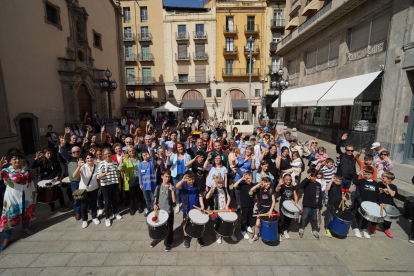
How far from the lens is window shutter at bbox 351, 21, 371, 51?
11.4 meters

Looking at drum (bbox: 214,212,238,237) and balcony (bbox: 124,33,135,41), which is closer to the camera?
drum (bbox: 214,212,238,237)

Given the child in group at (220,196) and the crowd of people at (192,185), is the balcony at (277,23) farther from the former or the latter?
the child in group at (220,196)

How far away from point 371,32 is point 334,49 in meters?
3.07

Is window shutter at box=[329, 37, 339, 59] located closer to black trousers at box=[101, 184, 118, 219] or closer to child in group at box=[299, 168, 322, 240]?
child in group at box=[299, 168, 322, 240]

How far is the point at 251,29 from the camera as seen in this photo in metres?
28.4

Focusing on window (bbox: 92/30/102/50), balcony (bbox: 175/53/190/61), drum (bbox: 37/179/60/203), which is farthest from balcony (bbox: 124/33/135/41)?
drum (bbox: 37/179/60/203)

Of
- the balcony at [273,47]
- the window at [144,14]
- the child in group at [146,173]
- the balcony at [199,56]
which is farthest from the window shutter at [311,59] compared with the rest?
the window at [144,14]

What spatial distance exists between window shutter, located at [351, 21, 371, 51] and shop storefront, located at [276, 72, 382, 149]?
2019 mm

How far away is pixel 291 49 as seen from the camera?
2012 cm

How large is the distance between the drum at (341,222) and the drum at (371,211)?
10.4 inches

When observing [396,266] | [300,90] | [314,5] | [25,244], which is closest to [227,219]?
[396,266]

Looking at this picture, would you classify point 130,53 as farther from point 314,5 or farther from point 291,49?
point 314,5

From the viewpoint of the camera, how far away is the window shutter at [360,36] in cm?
1141

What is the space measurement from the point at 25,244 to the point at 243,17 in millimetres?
31935
